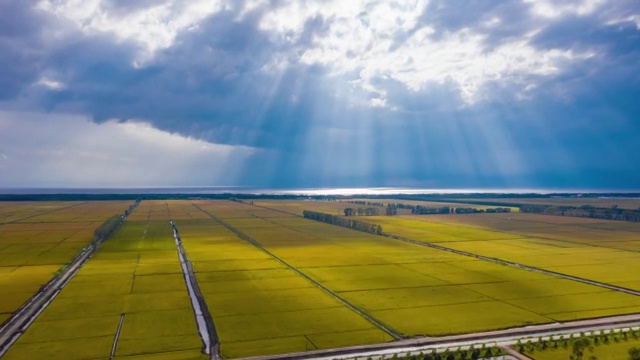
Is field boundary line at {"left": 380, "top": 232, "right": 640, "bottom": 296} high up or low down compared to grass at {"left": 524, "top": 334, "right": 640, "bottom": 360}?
up

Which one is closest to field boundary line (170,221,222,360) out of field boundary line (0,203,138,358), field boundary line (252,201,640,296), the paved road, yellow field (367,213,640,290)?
the paved road

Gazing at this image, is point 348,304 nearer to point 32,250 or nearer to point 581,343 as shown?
point 581,343

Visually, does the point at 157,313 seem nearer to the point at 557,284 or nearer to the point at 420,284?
the point at 420,284

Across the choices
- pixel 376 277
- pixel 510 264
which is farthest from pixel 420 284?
pixel 510 264

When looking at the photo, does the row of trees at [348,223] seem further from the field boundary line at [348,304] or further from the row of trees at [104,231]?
the row of trees at [104,231]

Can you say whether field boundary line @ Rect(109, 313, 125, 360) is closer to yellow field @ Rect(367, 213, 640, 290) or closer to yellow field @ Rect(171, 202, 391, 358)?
yellow field @ Rect(171, 202, 391, 358)

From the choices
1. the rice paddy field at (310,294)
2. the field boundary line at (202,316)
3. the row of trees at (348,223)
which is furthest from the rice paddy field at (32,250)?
the row of trees at (348,223)
